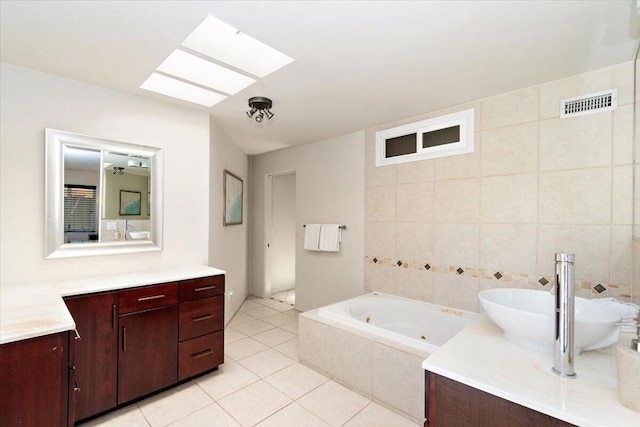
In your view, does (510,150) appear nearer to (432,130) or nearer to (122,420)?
(432,130)

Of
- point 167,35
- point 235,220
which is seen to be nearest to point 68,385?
point 167,35

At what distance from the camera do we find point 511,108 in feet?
7.12

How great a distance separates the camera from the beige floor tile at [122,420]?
1707 mm

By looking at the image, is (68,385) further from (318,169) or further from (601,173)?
(601,173)

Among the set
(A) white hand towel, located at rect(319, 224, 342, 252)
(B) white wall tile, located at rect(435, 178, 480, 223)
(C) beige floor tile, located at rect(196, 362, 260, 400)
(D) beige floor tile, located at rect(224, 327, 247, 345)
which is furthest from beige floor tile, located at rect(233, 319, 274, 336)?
(B) white wall tile, located at rect(435, 178, 480, 223)

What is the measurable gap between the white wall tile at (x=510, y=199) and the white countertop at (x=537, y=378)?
3.93 feet

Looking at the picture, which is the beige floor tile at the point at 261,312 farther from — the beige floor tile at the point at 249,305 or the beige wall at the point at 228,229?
the beige wall at the point at 228,229

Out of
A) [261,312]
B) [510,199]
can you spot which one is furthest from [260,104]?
[261,312]

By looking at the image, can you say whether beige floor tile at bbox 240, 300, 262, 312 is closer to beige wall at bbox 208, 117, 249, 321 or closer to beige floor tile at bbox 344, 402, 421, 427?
beige wall at bbox 208, 117, 249, 321

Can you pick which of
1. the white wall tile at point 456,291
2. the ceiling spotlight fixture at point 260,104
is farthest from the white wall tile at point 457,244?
the ceiling spotlight fixture at point 260,104

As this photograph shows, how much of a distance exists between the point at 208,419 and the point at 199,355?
0.50 metres

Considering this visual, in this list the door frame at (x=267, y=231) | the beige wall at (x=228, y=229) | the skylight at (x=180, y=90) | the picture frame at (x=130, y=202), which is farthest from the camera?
the door frame at (x=267, y=231)

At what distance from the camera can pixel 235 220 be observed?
3.74 meters

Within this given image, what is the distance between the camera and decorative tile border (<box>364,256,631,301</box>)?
5.80ft
